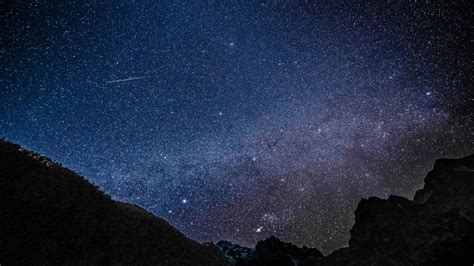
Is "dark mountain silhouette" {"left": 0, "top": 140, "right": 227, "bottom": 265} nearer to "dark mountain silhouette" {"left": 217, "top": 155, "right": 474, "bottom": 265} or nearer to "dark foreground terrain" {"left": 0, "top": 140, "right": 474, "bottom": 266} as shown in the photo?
"dark foreground terrain" {"left": 0, "top": 140, "right": 474, "bottom": 266}

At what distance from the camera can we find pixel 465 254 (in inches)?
666

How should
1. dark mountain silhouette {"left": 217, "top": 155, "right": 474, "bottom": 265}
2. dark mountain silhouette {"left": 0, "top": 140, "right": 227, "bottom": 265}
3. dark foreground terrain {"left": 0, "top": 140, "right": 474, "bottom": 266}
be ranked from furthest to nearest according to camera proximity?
dark mountain silhouette {"left": 217, "top": 155, "right": 474, "bottom": 265} < dark foreground terrain {"left": 0, "top": 140, "right": 474, "bottom": 266} < dark mountain silhouette {"left": 0, "top": 140, "right": 227, "bottom": 265}

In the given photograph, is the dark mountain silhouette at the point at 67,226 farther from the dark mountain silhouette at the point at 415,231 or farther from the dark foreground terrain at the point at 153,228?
the dark mountain silhouette at the point at 415,231

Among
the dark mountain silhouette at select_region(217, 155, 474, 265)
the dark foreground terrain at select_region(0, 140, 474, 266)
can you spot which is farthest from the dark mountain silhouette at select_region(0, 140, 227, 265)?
the dark mountain silhouette at select_region(217, 155, 474, 265)

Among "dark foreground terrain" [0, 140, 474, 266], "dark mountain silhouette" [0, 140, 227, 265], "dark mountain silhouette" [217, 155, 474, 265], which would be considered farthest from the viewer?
"dark mountain silhouette" [217, 155, 474, 265]

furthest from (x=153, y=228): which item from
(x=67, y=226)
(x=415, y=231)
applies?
(x=415, y=231)

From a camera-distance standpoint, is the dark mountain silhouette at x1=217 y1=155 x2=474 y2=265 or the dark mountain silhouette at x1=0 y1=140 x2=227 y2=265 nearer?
the dark mountain silhouette at x1=0 y1=140 x2=227 y2=265

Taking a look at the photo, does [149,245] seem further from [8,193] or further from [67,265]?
[8,193]

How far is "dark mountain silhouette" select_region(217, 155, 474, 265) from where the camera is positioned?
17547 mm

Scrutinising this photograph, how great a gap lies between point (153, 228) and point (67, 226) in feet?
17.8

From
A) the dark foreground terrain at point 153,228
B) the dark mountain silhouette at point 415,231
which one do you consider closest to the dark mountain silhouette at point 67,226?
the dark foreground terrain at point 153,228

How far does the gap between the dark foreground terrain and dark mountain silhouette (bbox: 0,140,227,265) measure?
0.04 meters

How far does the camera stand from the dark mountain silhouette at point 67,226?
1208 centimetres

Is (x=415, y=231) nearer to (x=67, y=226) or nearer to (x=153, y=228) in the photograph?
(x=153, y=228)
